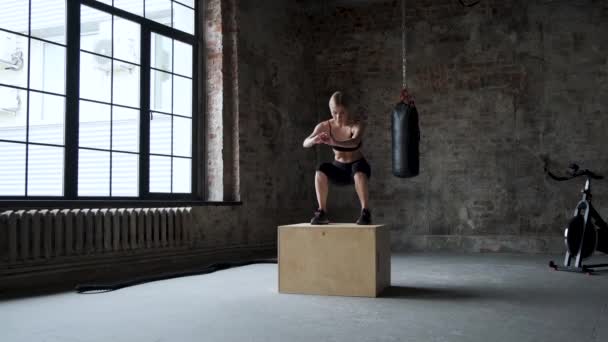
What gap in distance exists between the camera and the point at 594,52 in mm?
8156

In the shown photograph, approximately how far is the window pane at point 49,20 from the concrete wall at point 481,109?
461cm

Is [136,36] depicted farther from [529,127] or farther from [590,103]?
[590,103]

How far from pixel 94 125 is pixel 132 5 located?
1.55 meters

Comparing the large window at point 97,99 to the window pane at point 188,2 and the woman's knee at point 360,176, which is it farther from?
the woman's knee at point 360,176

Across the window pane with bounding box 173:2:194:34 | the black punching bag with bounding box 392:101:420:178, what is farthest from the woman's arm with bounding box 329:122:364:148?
the window pane with bounding box 173:2:194:34

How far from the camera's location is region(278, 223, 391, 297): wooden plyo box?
4.83 m

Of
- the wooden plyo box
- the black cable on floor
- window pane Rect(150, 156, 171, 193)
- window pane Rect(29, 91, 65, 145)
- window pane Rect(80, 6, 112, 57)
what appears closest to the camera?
the wooden plyo box

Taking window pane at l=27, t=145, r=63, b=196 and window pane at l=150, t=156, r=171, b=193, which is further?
window pane at l=150, t=156, r=171, b=193

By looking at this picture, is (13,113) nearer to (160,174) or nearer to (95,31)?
(95,31)

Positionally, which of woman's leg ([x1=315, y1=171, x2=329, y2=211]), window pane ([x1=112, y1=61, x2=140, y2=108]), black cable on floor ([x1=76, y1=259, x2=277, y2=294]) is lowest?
black cable on floor ([x1=76, y1=259, x2=277, y2=294])

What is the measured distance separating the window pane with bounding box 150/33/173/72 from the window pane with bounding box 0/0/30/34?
1690 mm

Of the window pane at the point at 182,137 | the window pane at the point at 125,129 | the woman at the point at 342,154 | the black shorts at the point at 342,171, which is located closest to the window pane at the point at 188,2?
the window pane at the point at 182,137

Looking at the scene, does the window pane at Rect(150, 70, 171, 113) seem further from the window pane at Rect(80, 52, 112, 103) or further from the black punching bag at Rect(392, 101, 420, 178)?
the black punching bag at Rect(392, 101, 420, 178)

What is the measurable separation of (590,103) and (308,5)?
4411mm
